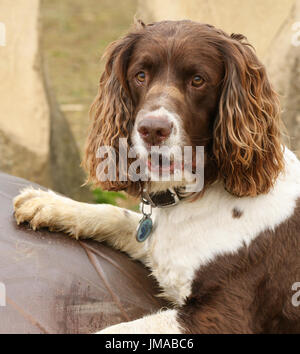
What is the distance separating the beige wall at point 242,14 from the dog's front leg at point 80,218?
8.60 ft

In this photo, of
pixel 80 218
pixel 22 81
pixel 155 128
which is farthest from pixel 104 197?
pixel 155 128

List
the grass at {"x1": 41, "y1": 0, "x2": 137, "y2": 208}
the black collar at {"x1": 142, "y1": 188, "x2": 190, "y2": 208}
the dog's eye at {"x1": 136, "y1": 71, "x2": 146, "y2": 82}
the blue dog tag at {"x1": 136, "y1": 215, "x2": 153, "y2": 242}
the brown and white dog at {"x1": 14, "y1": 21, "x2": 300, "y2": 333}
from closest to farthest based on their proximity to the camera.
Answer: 1. the brown and white dog at {"x1": 14, "y1": 21, "x2": 300, "y2": 333}
2. the dog's eye at {"x1": 136, "y1": 71, "x2": 146, "y2": 82}
3. the black collar at {"x1": 142, "y1": 188, "x2": 190, "y2": 208}
4. the blue dog tag at {"x1": 136, "y1": 215, "x2": 153, "y2": 242}
5. the grass at {"x1": 41, "y1": 0, "x2": 137, "y2": 208}

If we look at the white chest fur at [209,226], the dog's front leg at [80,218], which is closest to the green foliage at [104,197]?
the dog's front leg at [80,218]

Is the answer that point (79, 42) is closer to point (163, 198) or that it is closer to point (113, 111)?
point (113, 111)

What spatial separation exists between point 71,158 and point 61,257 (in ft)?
12.4

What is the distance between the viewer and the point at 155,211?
3404 millimetres

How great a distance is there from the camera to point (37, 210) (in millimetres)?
3406

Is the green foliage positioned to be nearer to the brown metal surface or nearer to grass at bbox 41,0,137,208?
grass at bbox 41,0,137,208

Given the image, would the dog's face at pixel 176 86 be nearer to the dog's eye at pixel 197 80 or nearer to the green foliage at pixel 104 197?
the dog's eye at pixel 197 80

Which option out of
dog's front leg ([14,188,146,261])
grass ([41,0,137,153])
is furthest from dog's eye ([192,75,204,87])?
grass ([41,0,137,153])

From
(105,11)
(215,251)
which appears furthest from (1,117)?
(105,11)

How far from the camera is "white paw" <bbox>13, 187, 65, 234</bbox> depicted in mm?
3381

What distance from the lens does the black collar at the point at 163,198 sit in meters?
3.23
